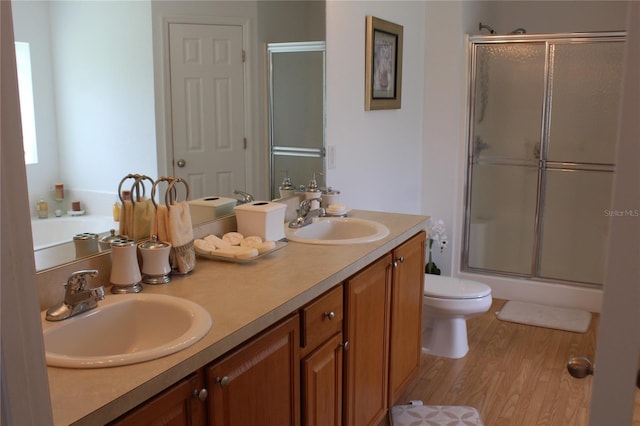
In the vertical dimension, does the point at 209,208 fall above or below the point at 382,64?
below

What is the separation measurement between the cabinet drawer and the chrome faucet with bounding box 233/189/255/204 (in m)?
0.61

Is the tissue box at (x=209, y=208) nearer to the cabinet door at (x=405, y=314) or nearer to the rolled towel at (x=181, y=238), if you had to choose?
the rolled towel at (x=181, y=238)

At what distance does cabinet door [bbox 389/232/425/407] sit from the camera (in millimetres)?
Answer: 2559

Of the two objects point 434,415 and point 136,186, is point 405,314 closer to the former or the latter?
point 434,415

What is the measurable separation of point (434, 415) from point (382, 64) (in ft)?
6.14

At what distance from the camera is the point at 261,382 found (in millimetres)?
1637

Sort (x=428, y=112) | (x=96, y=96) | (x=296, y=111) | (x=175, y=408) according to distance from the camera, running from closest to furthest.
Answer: (x=175, y=408), (x=96, y=96), (x=296, y=111), (x=428, y=112)

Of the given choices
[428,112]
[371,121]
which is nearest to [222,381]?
[371,121]

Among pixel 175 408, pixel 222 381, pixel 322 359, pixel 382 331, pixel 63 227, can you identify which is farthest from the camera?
pixel 382 331

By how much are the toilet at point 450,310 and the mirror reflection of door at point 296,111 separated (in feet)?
2.96

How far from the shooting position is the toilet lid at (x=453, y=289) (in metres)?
3.32

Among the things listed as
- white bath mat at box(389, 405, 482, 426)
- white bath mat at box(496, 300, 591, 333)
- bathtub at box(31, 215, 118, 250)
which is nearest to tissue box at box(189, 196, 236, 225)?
bathtub at box(31, 215, 118, 250)

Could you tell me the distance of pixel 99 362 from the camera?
128 centimetres

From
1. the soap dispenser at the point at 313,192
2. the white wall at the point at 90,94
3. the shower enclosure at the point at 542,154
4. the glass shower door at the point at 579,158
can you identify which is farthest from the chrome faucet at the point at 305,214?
the glass shower door at the point at 579,158
